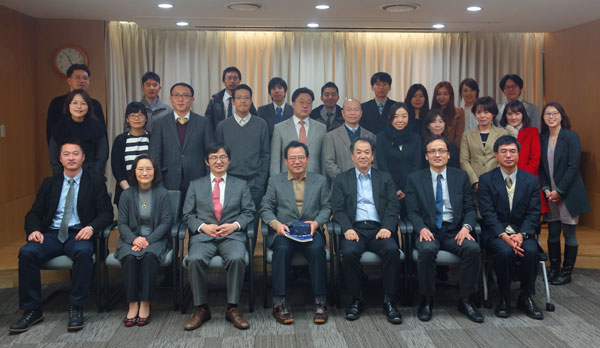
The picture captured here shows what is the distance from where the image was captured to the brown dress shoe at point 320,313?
4.45 metres

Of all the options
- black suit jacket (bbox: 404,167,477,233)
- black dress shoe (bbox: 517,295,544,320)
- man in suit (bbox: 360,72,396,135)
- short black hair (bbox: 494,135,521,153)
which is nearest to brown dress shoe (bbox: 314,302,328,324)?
black suit jacket (bbox: 404,167,477,233)

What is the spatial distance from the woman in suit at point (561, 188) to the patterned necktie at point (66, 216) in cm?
431

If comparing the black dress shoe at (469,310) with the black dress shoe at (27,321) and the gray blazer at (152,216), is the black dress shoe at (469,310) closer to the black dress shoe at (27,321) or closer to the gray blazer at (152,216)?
the gray blazer at (152,216)

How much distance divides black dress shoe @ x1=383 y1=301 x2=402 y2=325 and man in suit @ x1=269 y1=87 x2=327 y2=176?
58.8 inches

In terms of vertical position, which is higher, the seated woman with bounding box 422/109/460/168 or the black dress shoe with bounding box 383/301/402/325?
the seated woman with bounding box 422/109/460/168

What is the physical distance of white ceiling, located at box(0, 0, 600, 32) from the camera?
6125 mm

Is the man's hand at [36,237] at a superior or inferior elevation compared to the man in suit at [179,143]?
inferior

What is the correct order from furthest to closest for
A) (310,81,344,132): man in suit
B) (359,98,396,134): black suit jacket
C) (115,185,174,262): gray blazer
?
(310,81,344,132): man in suit → (359,98,396,134): black suit jacket → (115,185,174,262): gray blazer

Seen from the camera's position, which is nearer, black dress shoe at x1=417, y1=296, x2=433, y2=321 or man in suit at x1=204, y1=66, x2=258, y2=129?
black dress shoe at x1=417, y1=296, x2=433, y2=321

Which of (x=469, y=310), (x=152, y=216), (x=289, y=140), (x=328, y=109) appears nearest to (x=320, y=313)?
(x=469, y=310)

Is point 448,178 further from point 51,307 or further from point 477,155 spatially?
point 51,307

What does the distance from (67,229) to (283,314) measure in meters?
1.89

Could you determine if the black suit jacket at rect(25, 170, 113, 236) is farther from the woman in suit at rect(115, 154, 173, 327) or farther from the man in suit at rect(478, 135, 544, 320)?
the man in suit at rect(478, 135, 544, 320)

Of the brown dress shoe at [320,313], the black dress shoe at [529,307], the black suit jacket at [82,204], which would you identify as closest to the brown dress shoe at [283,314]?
the brown dress shoe at [320,313]
